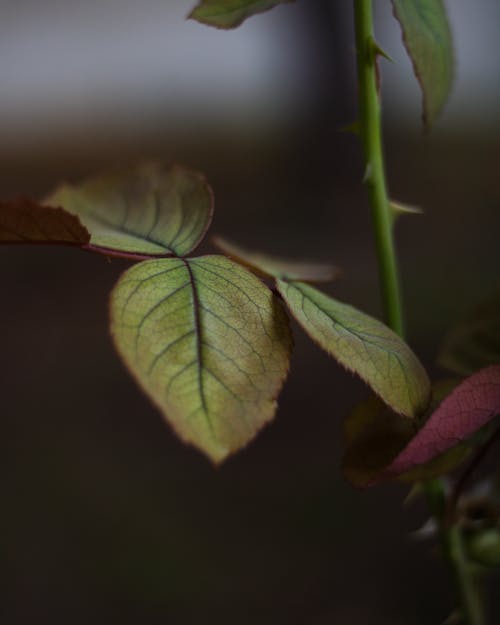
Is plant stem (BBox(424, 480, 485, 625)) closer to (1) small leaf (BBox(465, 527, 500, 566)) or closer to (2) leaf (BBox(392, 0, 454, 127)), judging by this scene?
(1) small leaf (BBox(465, 527, 500, 566))

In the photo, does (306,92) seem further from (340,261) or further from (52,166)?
(52,166)

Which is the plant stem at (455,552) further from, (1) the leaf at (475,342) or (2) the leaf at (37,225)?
(2) the leaf at (37,225)

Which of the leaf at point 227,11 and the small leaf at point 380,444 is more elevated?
the leaf at point 227,11

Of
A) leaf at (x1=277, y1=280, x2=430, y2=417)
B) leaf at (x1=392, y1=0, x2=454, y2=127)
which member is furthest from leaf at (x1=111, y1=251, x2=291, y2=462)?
leaf at (x1=392, y1=0, x2=454, y2=127)

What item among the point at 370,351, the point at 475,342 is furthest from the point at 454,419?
the point at 475,342

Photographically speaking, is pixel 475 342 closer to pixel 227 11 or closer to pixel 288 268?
pixel 288 268

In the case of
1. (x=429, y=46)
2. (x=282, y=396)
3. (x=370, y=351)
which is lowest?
(x=282, y=396)

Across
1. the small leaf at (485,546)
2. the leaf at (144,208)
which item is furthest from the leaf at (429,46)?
the small leaf at (485,546)
